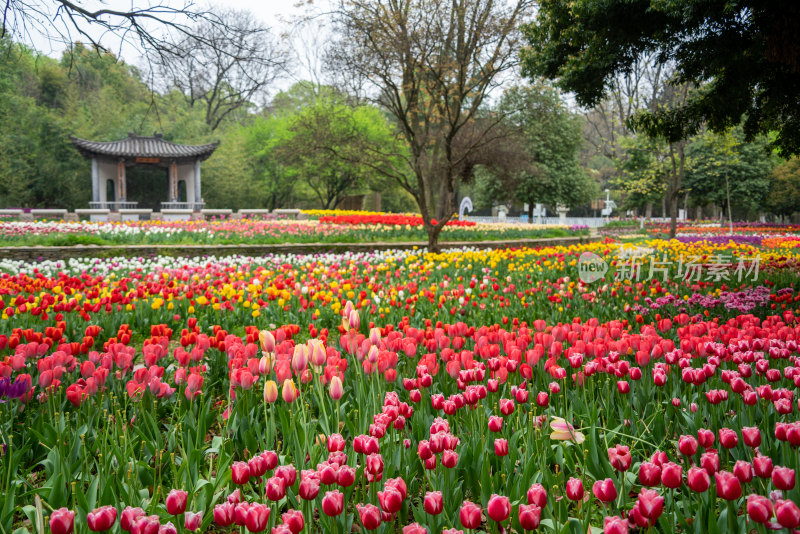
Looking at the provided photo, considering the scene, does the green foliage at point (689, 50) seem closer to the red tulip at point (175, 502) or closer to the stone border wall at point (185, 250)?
the red tulip at point (175, 502)

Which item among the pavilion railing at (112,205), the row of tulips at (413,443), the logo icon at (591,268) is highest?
the pavilion railing at (112,205)

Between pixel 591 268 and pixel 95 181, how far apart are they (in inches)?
1191

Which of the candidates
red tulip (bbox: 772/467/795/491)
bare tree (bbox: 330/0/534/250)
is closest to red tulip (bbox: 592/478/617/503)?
red tulip (bbox: 772/467/795/491)

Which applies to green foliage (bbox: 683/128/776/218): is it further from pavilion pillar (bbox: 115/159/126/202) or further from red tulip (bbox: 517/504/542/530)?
red tulip (bbox: 517/504/542/530)

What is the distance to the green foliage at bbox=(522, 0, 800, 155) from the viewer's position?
4797mm

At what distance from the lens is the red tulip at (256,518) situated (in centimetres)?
123

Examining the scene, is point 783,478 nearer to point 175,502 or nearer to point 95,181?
point 175,502

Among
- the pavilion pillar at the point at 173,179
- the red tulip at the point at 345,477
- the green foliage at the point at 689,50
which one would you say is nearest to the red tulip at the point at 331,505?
the red tulip at the point at 345,477

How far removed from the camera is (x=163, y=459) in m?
2.26

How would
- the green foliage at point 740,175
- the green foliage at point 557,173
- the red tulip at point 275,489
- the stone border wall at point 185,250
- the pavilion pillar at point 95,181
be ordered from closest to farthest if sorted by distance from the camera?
the red tulip at point 275,489 < the stone border wall at point 185,250 < the pavilion pillar at point 95,181 < the green foliage at point 557,173 < the green foliage at point 740,175

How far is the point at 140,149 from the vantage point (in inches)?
1180

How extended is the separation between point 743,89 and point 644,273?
258cm

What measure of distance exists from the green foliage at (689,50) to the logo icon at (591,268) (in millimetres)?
2096

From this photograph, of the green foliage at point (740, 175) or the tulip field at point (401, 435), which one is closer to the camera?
the tulip field at point (401, 435)
